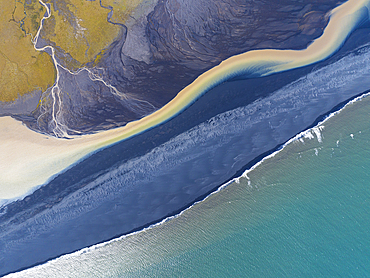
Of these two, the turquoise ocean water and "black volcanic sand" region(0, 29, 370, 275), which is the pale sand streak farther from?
the turquoise ocean water

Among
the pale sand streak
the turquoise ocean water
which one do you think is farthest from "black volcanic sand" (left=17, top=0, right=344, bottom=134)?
the turquoise ocean water

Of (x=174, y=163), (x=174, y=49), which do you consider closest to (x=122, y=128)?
(x=174, y=163)

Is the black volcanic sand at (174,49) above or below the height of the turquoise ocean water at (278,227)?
above

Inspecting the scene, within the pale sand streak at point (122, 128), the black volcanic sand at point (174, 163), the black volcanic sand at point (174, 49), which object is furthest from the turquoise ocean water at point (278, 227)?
the black volcanic sand at point (174, 49)

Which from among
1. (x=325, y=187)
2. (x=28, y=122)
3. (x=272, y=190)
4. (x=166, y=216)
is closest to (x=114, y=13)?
(x=28, y=122)

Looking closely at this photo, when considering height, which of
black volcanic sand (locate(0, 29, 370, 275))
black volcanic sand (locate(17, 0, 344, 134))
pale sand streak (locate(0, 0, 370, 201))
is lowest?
black volcanic sand (locate(0, 29, 370, 275))

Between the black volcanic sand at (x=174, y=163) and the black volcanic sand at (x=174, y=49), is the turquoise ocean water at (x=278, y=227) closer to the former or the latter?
the black volcanic sand at (x=174, y=163)
